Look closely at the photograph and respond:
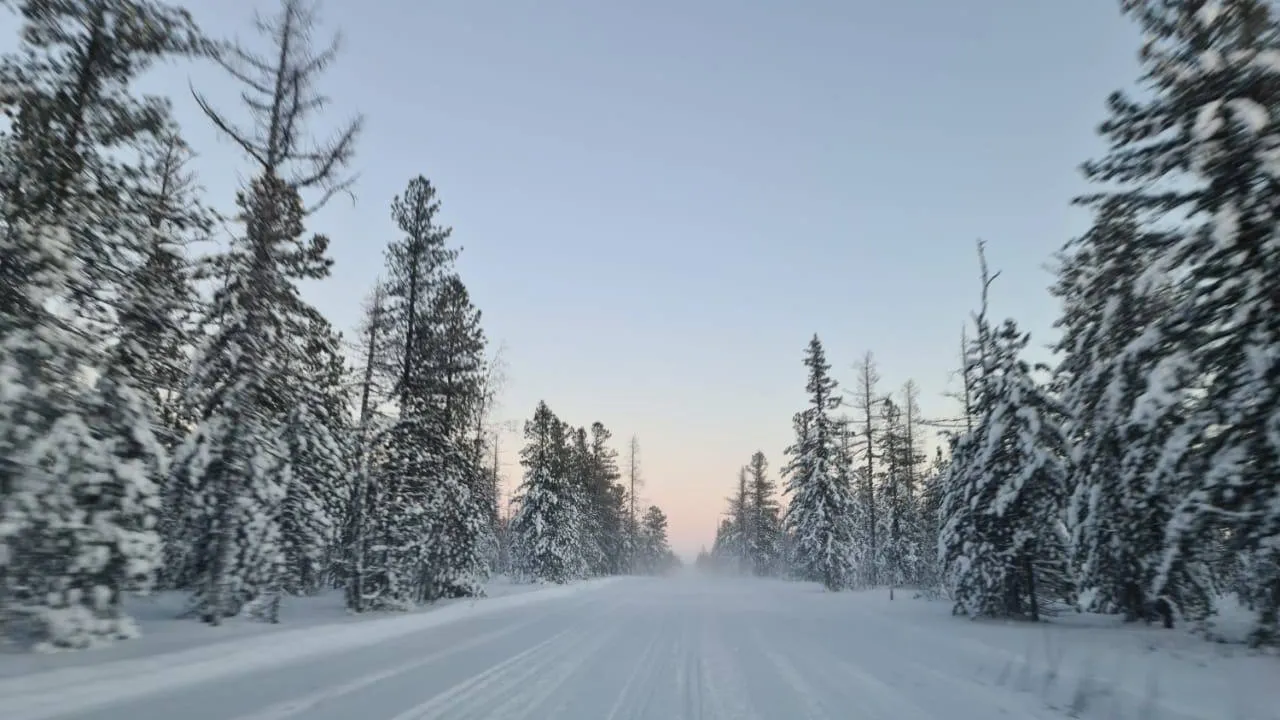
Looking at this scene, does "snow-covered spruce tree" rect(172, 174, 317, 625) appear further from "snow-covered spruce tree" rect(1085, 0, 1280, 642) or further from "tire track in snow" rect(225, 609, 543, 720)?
"snow-covered spruce tree" rect(1085, 0, 1280, 642)

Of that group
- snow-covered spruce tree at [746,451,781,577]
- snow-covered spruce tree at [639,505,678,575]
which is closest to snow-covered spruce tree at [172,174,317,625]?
snow-covered spruce tree at [746,451,781,577]

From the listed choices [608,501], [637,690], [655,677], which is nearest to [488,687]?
[637,690]

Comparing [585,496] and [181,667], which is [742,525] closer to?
[585,496]

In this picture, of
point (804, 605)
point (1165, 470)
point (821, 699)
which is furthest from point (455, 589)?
point (1165, 470)

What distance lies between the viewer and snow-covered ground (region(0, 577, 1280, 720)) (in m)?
7.11

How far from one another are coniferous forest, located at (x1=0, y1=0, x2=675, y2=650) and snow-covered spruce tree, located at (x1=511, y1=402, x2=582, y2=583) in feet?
52.2

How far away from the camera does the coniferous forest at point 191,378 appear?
816 cm

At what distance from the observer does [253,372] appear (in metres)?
13.6

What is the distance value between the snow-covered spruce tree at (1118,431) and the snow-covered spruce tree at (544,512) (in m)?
31.1

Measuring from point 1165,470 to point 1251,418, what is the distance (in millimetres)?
1185

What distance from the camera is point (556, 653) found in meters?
11.5

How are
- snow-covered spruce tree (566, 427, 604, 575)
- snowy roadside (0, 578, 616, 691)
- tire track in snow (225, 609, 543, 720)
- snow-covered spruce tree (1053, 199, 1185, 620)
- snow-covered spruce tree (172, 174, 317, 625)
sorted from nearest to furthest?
tire track in snow (225, 609, 543, 720)
snowy roadside (0, 578, 616, 691)
snow-covered spruce tree (1053, 199, 1185, 620)
snow-covered spruce tree (172, 174, 317, 625)
snow-covered spruce tree (566, 427, 604, 575)

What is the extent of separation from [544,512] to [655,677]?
1346 inches

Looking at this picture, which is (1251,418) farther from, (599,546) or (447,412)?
(599,546)
